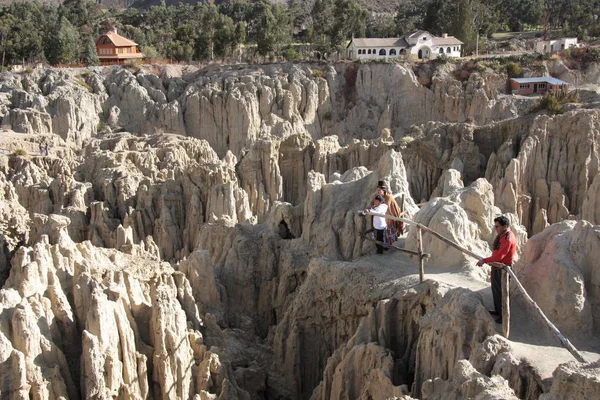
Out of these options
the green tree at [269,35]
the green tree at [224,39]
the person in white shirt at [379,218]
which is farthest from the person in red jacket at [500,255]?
the green tree at [224,39]

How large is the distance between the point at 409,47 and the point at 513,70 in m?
12.6

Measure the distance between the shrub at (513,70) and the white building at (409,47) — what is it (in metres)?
9.78

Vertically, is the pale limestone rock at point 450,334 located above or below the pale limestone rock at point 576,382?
below

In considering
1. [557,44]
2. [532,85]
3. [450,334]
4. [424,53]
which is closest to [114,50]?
[424,53]

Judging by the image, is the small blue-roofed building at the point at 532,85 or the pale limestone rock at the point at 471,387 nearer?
the pale limestone rock at the point at 471,387

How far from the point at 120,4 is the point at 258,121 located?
411 feet

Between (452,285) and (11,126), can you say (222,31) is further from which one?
(452,285)

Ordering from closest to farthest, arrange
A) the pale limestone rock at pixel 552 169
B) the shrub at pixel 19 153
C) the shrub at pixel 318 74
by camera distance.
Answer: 1. the pale limestone rock at pixel 552 169
2. the shrub at pixel 19 153
3. the shrub at pixel 318 74

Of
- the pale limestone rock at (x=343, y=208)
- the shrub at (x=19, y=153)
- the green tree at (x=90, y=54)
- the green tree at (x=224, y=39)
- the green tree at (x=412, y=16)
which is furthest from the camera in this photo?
the green tree at (x=412, y=16)

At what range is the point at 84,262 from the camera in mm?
17719

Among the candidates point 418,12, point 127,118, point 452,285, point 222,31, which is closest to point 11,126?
point 127,118

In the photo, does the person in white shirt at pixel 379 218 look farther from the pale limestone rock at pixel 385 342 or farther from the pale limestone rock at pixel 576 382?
the pale limestone rock at pixel 576 382

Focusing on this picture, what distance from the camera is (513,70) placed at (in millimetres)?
54719

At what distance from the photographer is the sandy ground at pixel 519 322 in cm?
1168
